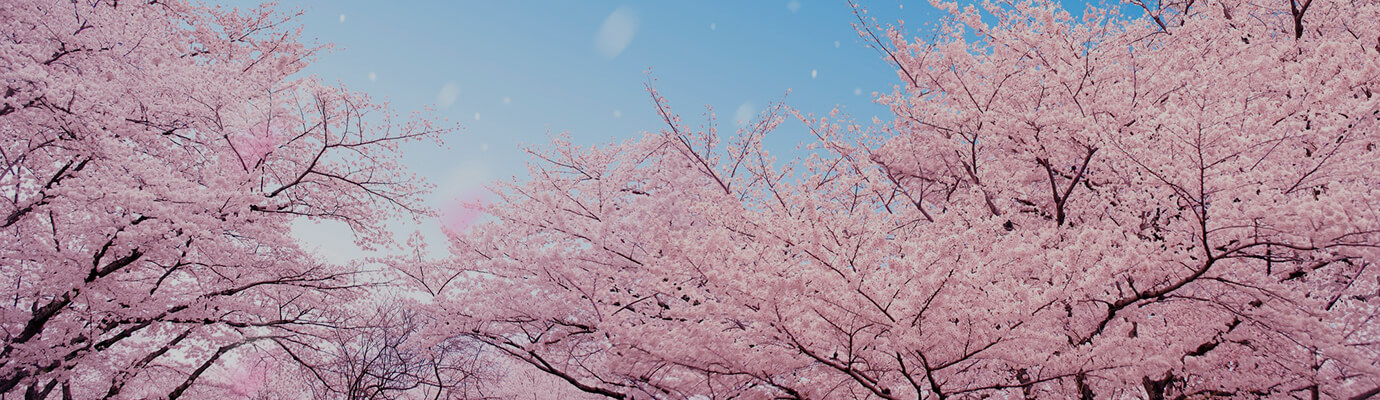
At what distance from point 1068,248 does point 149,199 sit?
8000mm

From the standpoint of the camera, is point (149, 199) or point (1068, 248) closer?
point (1068, 248)

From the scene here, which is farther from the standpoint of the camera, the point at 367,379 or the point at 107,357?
the point at 367,379

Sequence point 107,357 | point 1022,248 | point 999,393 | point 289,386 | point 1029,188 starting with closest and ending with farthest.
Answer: point 1022,248 < point 999,393 < point 1029,188 < point 107,357 < point 289,386

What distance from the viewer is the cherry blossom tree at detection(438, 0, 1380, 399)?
4.16 m

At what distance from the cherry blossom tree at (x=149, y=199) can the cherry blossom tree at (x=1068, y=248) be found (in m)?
3.04

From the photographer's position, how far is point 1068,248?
4312mm

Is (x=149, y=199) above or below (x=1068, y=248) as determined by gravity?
above

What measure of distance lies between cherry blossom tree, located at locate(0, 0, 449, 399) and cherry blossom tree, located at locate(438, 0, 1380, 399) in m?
3.04

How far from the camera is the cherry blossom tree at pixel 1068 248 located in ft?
13.7

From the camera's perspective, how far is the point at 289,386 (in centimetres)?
1767

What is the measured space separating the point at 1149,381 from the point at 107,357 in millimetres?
11986

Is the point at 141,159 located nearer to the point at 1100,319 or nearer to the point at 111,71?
the point at 111,71

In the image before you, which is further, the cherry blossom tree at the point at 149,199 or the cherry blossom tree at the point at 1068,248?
the cherry blossom tree at the point at 149,199

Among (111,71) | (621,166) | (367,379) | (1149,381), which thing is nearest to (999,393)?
(1149,381)
